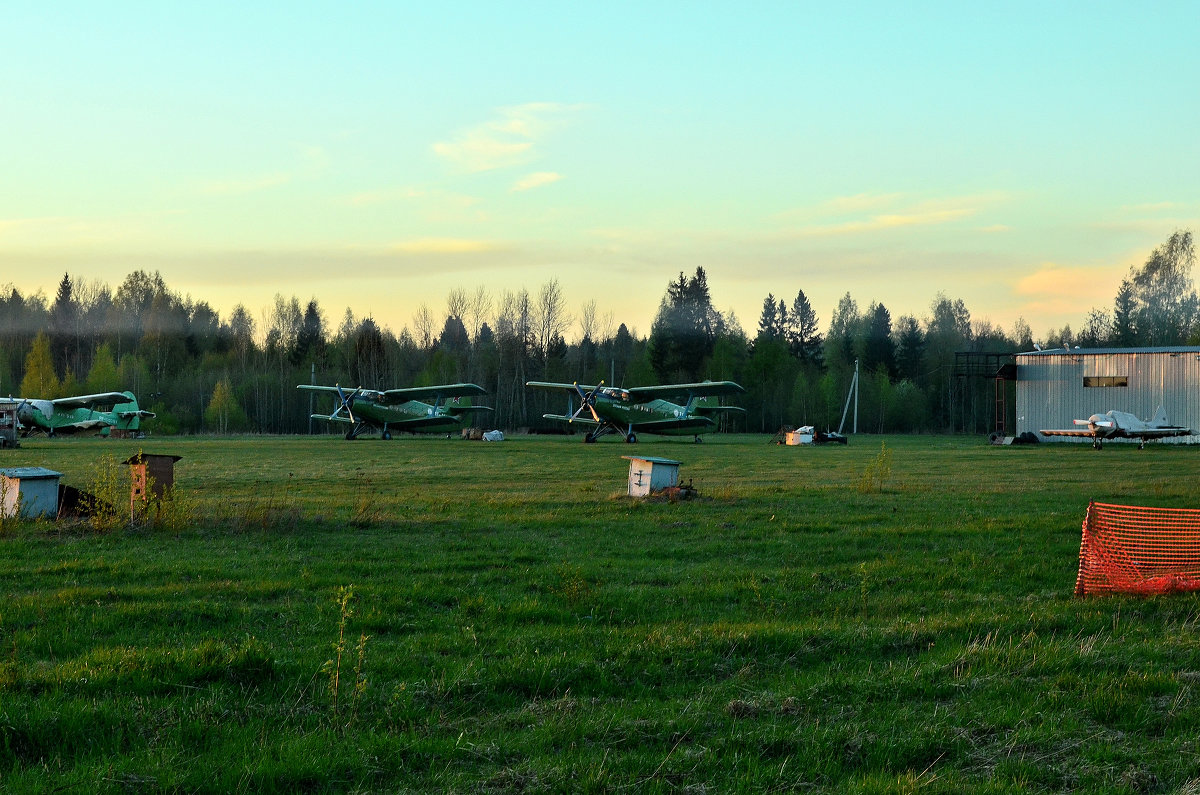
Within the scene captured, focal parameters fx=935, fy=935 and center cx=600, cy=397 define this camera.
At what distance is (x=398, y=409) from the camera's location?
191 ft

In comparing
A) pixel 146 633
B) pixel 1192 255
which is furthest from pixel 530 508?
pixel 1192 255

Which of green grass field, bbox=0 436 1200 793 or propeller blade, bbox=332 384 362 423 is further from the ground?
propeller blade, bbox=332 384 362 423

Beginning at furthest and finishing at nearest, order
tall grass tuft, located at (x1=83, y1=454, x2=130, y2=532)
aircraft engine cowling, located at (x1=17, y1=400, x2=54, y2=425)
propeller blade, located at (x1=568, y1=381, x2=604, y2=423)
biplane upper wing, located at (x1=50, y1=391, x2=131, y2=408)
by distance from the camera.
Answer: propeller blade, located at (x1=568, y1=381, x2=604, y2=423), biplane upper wing, located at (x1=50, y1=391, x2=131, y2=408), aircraft engine cowling, located at (x1=17, y1=400, x2=54, y2=425), tall grass tuft, located at (x1=83, y1=454, x2=130, y2=532)

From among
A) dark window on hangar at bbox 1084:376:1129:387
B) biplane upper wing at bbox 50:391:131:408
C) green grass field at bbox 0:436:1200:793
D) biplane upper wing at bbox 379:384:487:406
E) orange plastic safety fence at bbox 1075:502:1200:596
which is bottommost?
green grass field at bbox 0:436:1200:793

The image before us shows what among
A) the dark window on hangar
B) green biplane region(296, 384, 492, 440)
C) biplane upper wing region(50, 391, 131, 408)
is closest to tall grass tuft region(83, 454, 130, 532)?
green biplane region(296, 384, 492, 440)

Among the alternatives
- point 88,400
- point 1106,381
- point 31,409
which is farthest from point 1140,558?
point 88,400

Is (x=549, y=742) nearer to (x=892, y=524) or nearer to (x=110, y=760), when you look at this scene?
(x=110, y=760)

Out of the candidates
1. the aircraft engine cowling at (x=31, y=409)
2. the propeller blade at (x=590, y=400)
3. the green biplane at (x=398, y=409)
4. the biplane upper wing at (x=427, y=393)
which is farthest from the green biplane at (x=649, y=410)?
the aircraft engine cowling at (x=31, y=409)

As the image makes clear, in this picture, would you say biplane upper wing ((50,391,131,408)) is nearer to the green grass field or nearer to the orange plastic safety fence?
the green grass field

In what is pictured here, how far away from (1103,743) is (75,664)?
6154mm

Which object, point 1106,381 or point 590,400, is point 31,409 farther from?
point 1106,381

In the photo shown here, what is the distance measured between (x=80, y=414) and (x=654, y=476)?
48.9 metres

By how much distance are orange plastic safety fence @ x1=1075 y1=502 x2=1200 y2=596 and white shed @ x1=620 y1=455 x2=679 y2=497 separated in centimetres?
784

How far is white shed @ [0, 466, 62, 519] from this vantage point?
13.2 metres
